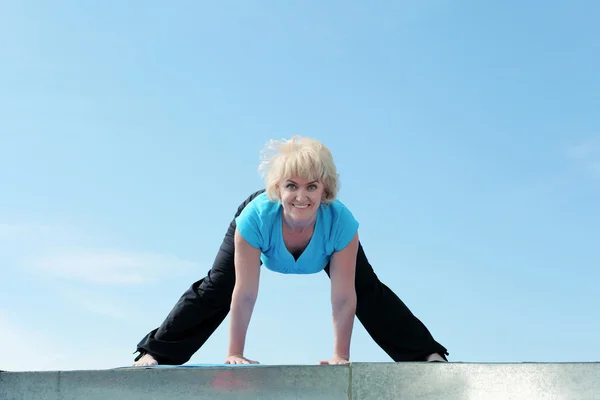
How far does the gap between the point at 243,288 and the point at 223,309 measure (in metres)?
0.79

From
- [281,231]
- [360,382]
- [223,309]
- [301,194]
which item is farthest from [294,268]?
[360,382]

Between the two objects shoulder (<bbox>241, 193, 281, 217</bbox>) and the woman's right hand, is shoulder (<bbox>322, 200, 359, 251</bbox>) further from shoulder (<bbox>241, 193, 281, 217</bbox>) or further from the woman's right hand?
the woman's right hand

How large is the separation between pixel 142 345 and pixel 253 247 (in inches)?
53.3

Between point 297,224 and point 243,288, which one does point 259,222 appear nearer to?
point 297,224

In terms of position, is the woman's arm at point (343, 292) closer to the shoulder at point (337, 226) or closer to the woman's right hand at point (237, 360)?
the shoulder at point (337, 226)

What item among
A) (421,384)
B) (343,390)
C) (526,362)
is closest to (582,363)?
(526,362)

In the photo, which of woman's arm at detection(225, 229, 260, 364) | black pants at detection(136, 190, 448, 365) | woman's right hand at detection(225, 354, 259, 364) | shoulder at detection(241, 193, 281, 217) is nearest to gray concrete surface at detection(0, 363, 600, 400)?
woman's right hand at detection(225, 354, 259, 364)

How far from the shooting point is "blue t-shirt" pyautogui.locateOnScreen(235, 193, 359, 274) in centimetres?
480

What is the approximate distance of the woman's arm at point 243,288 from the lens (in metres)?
4.84

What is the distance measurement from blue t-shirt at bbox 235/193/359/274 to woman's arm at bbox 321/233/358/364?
62 millimetres

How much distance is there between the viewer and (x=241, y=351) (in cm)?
480

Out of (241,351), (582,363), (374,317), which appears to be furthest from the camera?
(374,317)

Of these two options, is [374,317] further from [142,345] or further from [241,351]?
[142,345]

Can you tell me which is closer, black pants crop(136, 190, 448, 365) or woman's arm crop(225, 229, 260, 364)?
woman's arm crop(225, 229, 260, 364)
